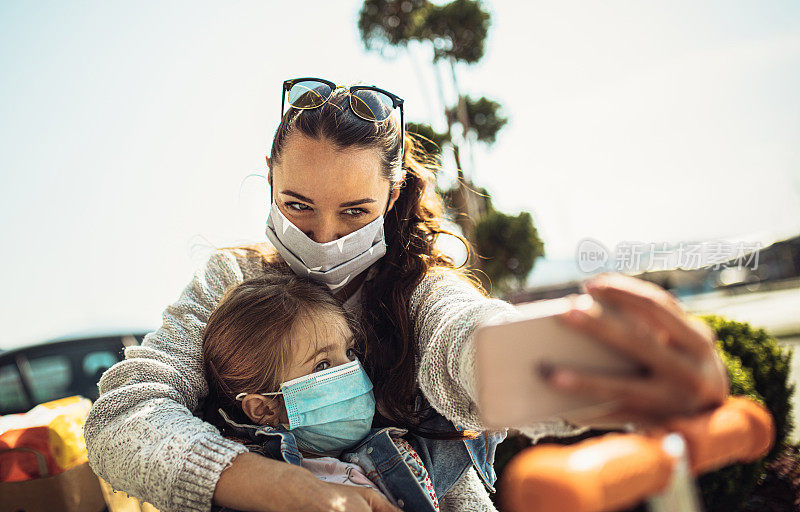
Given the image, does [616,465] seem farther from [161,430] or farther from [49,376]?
[49,376]

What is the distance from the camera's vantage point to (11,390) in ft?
12.4

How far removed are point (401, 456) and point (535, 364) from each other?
0.93 metres

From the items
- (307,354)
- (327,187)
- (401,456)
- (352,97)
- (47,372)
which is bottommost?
(47,372)

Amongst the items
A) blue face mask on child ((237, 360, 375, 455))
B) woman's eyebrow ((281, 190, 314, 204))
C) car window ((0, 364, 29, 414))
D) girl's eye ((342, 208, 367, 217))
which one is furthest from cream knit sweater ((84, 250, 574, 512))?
car window ((0, 364, 29, 414))

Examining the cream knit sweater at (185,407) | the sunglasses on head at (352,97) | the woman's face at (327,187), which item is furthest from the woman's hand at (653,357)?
the sunglasses on head at (352,97)

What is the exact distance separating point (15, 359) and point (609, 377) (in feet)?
13.9

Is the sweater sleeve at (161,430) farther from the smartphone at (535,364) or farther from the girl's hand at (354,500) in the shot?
the smartphone at (535,364)

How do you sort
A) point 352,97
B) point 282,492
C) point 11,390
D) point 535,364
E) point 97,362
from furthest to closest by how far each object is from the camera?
point 97,362 < point 11,390 < point 352,97 < point 282,492 < point 535,364

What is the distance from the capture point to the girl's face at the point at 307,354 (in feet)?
5.64

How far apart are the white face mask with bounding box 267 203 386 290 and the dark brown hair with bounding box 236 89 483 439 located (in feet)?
0.42

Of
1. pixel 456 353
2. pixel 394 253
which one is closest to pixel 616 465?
pixel 456 353

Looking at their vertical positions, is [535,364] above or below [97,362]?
above

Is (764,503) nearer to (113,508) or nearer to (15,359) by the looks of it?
(113,508)

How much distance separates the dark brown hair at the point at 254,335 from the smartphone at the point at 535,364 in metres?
1.05
